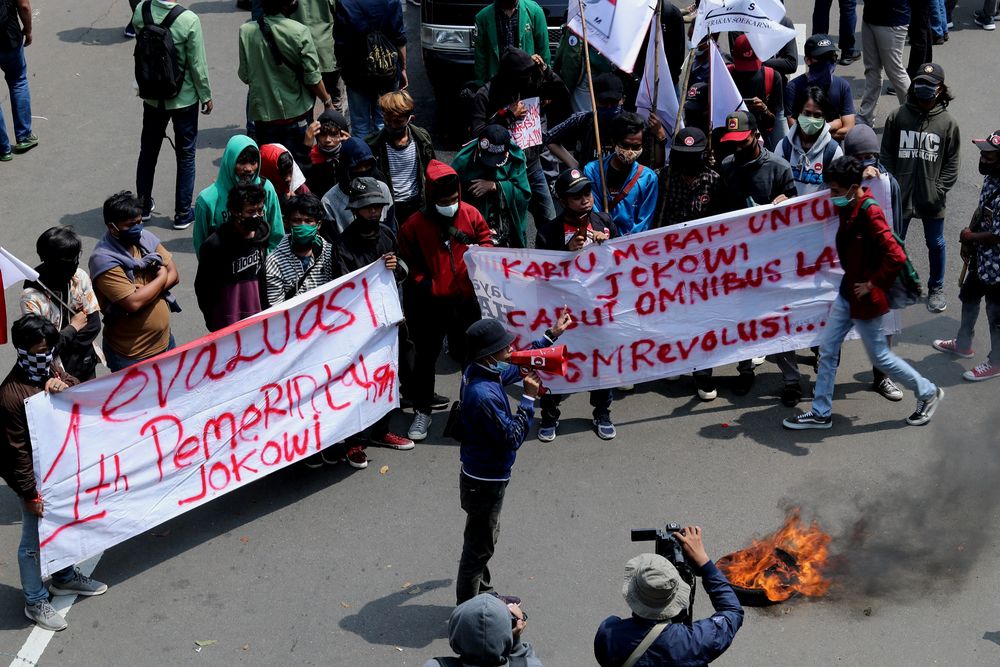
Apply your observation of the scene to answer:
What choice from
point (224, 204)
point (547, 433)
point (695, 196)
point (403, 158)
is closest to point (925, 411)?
point (695, 196)

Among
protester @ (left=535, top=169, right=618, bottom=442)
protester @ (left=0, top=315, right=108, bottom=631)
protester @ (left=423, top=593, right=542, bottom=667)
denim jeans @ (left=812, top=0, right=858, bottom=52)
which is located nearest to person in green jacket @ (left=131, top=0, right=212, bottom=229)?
protester @ (left=535, top=169, right=618, bottom=442)

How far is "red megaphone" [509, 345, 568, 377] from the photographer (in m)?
6.43

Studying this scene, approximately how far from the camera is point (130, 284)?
7527mm

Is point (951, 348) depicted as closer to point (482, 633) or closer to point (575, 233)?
point (575, 233)

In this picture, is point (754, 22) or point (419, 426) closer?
point (419, 426)

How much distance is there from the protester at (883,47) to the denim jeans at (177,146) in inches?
250

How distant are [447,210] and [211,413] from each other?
2037mm

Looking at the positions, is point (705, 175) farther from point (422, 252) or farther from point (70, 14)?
point (70, 14)

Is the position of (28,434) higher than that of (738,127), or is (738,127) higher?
(738,127)

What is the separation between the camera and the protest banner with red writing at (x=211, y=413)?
6.89 metres

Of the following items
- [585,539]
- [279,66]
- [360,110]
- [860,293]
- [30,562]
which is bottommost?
[585,539]

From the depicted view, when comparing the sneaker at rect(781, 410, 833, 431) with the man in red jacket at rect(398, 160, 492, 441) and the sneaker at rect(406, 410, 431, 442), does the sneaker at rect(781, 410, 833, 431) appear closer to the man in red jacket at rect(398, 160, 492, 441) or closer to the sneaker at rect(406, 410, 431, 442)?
the man in red jacket at rect(398, 160, 492, 441)

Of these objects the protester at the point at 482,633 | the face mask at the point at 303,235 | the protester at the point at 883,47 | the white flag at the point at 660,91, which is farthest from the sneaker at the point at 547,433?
the protester at the point at 883,47

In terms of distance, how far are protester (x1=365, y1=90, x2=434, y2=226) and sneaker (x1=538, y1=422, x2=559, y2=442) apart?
210 centimetres
